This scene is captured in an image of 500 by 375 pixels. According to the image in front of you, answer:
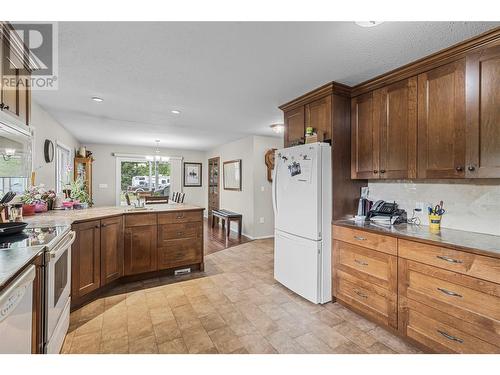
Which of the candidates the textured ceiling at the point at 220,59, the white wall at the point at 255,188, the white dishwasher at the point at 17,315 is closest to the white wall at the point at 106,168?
the white wall at the point at 255,188

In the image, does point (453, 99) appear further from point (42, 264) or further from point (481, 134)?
point (42, 264)

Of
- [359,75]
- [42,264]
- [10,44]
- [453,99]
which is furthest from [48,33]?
[453,99]

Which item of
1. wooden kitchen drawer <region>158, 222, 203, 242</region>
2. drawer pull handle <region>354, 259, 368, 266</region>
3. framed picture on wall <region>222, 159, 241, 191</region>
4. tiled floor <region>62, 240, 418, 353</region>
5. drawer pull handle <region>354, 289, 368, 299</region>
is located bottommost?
tiled floor <region>62, 240, 418, 353</region>

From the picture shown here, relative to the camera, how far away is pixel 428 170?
2.07 metres

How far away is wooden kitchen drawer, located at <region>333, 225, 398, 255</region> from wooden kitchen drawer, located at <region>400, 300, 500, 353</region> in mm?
418

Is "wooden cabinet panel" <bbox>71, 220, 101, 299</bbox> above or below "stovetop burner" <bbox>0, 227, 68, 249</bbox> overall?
below

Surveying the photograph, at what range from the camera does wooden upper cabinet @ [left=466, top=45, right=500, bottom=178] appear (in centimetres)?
169

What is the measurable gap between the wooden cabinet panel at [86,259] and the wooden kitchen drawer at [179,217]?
73 centimetres

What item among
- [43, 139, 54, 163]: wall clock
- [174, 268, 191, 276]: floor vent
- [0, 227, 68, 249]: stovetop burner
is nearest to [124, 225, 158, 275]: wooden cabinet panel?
[174, 268, 191, 276]: floor vent

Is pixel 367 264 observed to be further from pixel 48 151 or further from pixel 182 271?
pixel 48 151

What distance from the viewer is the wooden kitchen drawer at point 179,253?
3.17 meters

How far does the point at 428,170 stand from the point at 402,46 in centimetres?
101

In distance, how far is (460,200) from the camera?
2.13m

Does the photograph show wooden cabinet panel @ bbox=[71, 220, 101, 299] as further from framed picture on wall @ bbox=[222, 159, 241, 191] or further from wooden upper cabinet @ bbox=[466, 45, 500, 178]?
framed picture on wall @ bbox=[222, 159, 241, 191]
